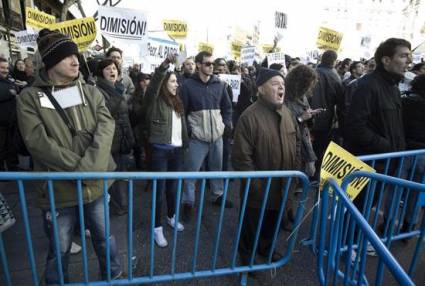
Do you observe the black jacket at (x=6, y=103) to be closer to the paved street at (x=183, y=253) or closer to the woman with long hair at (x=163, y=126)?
the paved street at (x=183, y=253)

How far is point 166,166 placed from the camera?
12.0ft

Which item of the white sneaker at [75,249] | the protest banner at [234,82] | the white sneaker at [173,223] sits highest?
the protest banner at [234,82]

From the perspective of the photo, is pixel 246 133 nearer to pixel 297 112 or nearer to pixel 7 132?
pixel 297 112

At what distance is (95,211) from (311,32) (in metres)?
14.2

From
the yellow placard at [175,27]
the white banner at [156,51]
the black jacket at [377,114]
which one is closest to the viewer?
the black jacket at [377,114]

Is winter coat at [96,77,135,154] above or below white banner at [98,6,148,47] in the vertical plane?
below

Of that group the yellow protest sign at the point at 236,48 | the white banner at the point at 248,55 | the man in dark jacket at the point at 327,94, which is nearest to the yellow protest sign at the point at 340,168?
the man in dark jacket at the point at 327,94

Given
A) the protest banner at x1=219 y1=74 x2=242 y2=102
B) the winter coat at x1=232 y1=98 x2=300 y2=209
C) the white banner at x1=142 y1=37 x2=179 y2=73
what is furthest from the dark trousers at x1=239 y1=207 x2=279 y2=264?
the white banner at x1=142 y1=37 x2=179 y2=73

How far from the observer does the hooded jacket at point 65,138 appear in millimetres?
2154

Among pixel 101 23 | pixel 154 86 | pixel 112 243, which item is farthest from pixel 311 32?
pixel 112 243

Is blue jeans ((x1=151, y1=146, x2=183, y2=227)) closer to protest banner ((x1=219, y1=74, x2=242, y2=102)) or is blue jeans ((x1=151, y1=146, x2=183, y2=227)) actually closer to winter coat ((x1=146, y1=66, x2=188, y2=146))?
winter coat ((x1=146, y1=66, x2=188, y2=146))

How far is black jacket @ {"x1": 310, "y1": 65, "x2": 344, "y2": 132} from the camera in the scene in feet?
17.1

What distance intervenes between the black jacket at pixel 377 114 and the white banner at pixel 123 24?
3877 mm

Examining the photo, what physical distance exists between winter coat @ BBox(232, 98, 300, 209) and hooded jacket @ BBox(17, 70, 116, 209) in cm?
113
